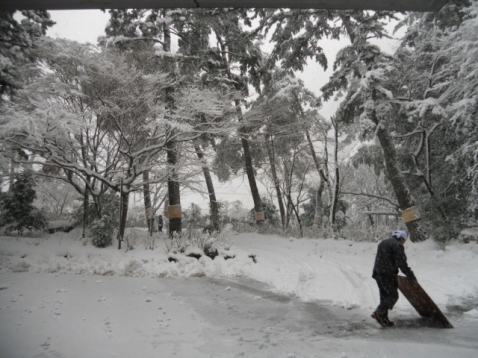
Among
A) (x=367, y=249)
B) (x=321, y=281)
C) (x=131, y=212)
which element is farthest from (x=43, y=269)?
(x=131, y=212)

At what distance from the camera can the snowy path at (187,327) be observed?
3344mm

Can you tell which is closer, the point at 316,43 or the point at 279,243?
the point at 316,43

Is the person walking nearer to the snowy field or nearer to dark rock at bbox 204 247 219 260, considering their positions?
the snowy field

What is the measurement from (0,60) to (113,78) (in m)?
4.00

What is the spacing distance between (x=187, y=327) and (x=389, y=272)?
10.8 ft

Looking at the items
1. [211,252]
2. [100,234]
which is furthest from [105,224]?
[211,252]

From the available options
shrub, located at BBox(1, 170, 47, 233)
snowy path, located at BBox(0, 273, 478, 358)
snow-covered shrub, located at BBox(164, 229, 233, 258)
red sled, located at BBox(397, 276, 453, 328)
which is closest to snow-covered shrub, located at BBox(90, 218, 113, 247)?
snow-covered shrub, located at BBox(164, 229, 233, 258)

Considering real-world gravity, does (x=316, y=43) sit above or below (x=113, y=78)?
above

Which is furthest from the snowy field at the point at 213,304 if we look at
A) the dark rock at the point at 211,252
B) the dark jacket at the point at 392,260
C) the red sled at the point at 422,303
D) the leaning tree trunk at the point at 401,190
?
the leaning tree trunk at the point at 401,190

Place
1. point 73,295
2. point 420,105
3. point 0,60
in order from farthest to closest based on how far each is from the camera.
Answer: point 420,105
point 0,60
point 73,295

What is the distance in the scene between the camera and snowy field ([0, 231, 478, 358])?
3451 millimetres

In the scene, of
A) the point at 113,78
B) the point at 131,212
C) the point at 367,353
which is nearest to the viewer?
the point at 367,353

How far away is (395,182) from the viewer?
35.1 ft

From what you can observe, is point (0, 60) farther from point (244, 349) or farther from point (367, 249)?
point (367, 249)
